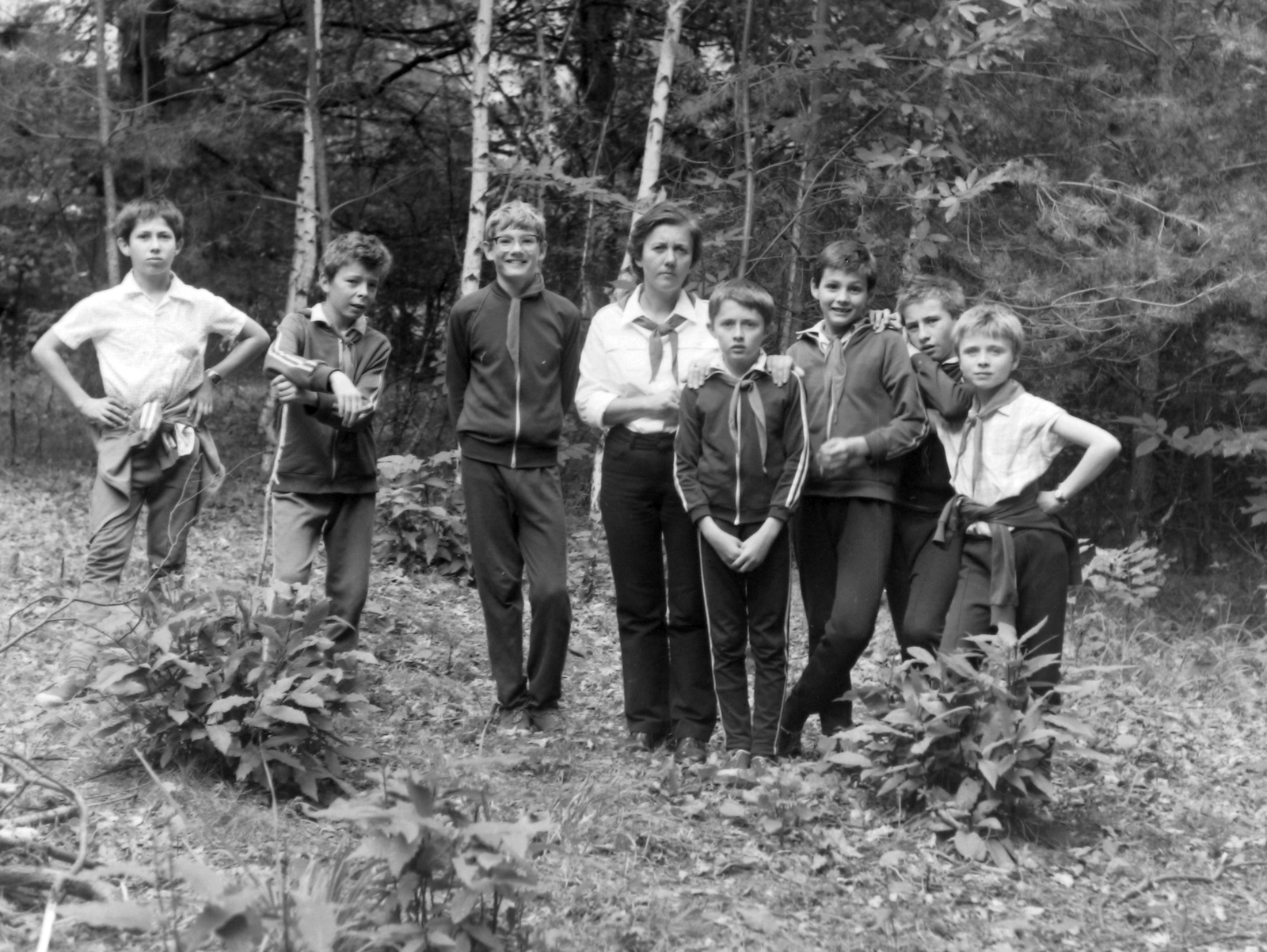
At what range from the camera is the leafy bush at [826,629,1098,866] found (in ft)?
14.0

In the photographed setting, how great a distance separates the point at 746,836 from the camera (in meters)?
4.33

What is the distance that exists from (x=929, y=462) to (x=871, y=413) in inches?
14.6

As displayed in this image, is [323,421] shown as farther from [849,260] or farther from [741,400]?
[849,260]

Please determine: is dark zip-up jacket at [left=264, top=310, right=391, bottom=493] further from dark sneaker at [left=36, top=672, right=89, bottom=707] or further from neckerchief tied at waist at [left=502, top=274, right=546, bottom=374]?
dark sneaker at [left=36, top=672, right=89, bottom=707]

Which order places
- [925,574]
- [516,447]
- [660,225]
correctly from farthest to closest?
[516,447] → [660,225] → [925,574]

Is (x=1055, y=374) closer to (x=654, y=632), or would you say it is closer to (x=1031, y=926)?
(x=654, y=632)

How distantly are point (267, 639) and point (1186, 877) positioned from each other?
10.2 feet

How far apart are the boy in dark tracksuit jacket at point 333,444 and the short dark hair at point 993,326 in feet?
7.41

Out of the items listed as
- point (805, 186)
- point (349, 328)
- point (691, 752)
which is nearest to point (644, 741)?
point (691, 752)

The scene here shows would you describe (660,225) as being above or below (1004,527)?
above

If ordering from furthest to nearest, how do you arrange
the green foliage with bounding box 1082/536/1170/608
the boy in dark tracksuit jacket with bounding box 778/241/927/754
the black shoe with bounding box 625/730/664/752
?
1. the green foliage with bounding box 1082/536/1170/608
2. the black shoe with bounding box 625/730/664/752
3. the boy in dark tracksuit jacket with bounding box 778/241/927/754

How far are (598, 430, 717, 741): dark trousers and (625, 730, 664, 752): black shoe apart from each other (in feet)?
0.05

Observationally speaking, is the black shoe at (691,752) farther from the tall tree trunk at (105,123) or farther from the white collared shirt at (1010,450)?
the tall tree trunk at (105,123)

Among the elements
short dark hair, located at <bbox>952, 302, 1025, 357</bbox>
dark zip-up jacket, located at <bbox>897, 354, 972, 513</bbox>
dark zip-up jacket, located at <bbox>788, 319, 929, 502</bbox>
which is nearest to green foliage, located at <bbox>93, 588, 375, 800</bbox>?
dark zip-up jacket, located at <bbox>788, 319, 929, 502</bbox>
